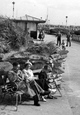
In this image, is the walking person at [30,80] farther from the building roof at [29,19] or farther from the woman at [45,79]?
the building roof at [29,19]

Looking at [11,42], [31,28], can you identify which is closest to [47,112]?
[11,42]

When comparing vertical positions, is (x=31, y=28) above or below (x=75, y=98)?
above

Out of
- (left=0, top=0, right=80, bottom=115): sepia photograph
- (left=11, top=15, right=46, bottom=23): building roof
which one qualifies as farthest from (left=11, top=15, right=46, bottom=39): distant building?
(left=0, top=0, right=80, bottom=115): sepia photograph

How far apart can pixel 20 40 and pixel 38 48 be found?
0.85 meters

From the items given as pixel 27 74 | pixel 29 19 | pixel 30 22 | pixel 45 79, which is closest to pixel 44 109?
pixel 27 74

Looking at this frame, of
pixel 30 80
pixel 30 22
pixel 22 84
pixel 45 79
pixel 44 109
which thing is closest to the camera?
pixel 44 109

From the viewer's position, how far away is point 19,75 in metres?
8.60

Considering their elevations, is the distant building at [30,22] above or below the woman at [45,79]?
above

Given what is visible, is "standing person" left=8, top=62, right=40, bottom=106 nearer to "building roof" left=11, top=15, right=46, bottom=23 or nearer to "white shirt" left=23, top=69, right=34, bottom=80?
"white shirt" left=23, top=69, right=34, bottom=80

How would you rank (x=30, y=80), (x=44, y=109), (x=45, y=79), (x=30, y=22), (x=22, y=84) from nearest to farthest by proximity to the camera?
(x=44, y=109), (x=22, y=84), (x=30, y=80), (x=45, y=79), (x=30, y=22)

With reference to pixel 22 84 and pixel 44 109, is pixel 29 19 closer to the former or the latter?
pixel 22 84

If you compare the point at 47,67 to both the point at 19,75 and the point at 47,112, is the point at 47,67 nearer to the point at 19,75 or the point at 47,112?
the point at 19,75

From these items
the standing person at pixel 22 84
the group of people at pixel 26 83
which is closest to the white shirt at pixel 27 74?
the group of people at pixel 26 83

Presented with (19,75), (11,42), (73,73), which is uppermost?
(11,42)
